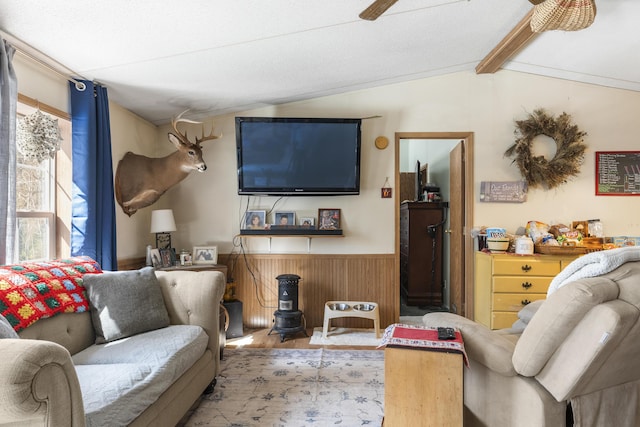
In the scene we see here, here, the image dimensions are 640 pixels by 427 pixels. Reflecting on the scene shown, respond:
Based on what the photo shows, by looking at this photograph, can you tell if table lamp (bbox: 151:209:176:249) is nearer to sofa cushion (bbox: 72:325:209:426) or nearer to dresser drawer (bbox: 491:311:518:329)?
sofa cushion (bbox: 72:325:209:426)

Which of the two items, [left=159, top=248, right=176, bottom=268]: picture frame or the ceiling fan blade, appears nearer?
the ceiling fan blade

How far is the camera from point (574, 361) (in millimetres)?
1263

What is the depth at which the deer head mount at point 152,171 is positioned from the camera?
3.22m

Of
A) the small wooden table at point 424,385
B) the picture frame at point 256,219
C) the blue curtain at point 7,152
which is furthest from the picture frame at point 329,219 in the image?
the blue curtain at point 7,152

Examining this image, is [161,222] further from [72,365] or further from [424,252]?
[424,252]

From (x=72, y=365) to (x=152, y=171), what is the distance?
8.50ft

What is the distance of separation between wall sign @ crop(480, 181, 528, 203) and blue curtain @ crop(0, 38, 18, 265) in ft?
12.6

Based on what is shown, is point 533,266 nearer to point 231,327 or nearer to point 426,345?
point 426,345

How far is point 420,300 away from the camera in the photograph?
15.8 ft

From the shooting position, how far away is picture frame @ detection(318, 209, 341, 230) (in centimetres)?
380

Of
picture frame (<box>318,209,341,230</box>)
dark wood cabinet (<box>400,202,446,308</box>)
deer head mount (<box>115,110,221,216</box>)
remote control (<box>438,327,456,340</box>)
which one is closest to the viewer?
remote control (<box>438,327,456,340</box>)

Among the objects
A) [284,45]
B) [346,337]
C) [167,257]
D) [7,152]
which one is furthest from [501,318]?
[7,152]

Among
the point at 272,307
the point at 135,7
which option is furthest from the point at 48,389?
the point at 272,307

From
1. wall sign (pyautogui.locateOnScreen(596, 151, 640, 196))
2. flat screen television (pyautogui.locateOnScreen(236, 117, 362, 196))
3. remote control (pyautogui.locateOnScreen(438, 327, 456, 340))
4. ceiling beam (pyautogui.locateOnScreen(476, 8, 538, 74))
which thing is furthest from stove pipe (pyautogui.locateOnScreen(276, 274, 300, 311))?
wall sign (pyautogui.locateOnScreen(596, 151, 640, 196))
